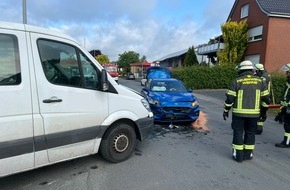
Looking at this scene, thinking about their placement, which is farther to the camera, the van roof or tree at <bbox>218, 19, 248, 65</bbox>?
tree at <bbox>218, 19, 248, 65</bbox>

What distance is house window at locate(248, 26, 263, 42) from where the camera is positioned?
24688 millimetres

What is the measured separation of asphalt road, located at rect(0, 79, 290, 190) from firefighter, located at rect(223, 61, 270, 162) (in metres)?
0.30

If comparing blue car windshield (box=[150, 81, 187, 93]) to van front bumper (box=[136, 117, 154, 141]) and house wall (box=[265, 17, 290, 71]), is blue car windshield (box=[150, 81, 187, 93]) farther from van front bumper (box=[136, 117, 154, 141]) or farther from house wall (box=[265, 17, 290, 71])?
house wall (box=[265, 17, 290, 71])

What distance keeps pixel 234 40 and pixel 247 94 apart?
22.4 meters

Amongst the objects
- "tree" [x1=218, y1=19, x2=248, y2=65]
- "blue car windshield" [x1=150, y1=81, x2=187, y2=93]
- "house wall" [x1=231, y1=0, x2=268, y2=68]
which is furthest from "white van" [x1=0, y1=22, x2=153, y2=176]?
"tree" [x1=218, y1=19, x2=248, y2=65]

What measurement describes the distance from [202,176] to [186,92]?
4821 millimetres

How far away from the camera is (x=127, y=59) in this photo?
79.4 metres

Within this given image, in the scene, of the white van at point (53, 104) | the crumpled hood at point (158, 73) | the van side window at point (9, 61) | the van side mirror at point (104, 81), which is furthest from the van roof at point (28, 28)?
the crumpled hood at point (158, 73)

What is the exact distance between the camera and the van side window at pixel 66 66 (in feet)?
13.0

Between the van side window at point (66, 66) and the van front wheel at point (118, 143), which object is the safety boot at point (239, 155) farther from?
the van side window at point (66, 66)

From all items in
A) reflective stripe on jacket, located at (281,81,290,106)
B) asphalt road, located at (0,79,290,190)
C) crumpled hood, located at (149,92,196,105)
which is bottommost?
asphalt road, located at (0,79,290,190)

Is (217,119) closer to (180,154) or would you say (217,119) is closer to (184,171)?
(180,154)

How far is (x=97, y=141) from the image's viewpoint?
4648mm

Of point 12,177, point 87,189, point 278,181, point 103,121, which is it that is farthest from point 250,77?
point 12,177
